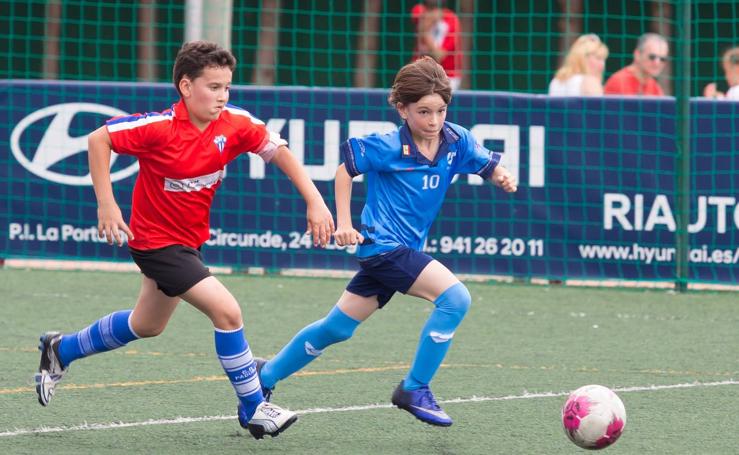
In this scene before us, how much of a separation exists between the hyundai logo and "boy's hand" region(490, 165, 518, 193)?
6117 mm

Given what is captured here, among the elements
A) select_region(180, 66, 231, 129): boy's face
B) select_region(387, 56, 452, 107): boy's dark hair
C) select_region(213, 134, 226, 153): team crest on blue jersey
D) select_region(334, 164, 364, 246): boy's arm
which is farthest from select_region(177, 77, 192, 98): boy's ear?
select_region(387, 56, 452, 107): boy's dark hair

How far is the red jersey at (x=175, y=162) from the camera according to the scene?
20.3 ft

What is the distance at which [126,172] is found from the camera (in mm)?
12273

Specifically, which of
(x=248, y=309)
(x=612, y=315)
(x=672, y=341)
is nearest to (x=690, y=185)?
(x=612, y=315)

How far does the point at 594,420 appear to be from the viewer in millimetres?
5867

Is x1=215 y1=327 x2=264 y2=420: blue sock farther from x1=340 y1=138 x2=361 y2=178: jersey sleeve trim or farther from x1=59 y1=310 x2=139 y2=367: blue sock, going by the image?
x1=340 y1=138 x2=361 y2=178: jersey sleeve trim

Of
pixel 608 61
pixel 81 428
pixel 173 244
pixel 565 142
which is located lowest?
pixel 81 428

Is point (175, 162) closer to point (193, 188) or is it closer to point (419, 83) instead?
point (193, 188)

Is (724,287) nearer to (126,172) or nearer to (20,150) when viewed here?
(126,172)

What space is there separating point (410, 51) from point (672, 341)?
8.91 m

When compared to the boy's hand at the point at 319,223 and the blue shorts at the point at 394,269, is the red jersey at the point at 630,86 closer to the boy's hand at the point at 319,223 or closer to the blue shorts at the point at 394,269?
the blue shorts at the point at 394,269

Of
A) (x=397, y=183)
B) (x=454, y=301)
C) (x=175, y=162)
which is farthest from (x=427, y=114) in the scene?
(x=175, y=162)

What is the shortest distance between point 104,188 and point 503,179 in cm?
171

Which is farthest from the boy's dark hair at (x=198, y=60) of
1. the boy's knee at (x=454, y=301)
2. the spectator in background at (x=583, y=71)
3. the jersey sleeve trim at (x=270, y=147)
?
the spectator in background at (x=583, y=71)
